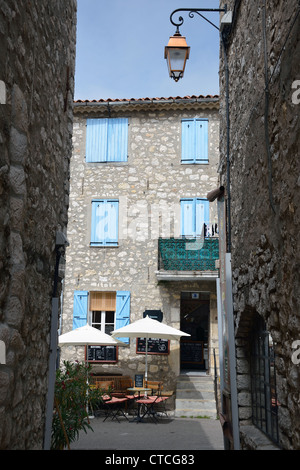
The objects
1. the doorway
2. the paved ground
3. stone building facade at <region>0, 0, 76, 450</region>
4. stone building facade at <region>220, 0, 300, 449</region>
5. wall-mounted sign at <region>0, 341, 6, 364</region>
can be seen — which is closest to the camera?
wall-mounted sign at <region>0, 341, 6, 364</region>

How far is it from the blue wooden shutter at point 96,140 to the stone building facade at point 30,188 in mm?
8491

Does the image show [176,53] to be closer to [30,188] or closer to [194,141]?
[30,188]

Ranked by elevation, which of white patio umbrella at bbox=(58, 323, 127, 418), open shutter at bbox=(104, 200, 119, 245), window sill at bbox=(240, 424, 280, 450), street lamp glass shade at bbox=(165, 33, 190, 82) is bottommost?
window sill at bbox=(240, 424, 280, 450)

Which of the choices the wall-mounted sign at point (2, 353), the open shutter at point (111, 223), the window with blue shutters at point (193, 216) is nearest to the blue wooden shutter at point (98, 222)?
the open shutter at point (111, 223)

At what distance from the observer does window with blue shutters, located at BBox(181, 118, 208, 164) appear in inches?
544

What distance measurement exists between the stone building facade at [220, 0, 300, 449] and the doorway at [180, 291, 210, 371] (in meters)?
8.50

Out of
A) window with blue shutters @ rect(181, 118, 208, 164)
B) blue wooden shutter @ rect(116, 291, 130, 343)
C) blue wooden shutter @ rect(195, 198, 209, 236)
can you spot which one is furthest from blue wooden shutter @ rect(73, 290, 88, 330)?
window with blue shutters @ rect(181, 118, 208, 164)

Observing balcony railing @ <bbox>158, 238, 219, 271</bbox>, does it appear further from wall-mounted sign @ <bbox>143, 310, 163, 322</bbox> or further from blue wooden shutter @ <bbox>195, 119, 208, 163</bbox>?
blue wooden shutter @ <bbox>195, 119, 208, 163</bbox>

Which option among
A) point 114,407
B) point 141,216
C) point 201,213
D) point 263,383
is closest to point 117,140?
point 141,216

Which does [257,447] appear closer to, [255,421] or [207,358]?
[255,421]

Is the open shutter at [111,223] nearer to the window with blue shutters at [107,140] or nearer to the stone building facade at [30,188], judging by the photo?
the window with blue shutters at [107,140]

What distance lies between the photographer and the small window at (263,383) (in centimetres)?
434
